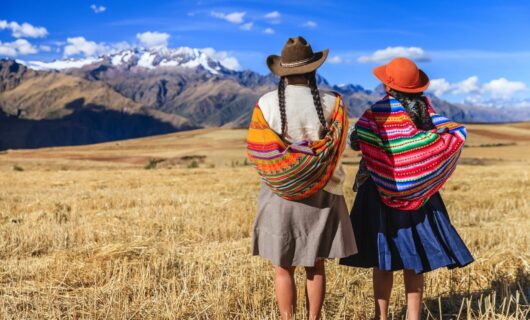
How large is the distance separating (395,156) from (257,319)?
1.82 m

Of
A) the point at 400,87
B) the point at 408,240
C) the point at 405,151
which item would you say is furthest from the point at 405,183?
the point at 400,87

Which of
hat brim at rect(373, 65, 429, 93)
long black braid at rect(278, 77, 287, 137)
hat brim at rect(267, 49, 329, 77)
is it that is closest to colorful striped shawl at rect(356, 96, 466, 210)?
hat brim at rect(373, 65, 429, 93)

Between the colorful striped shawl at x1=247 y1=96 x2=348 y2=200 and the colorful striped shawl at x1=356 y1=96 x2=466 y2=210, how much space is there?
395 millimetres

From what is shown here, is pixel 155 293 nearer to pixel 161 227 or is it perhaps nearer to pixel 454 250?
pixel 454 250

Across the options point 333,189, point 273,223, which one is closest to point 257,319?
point 273,223

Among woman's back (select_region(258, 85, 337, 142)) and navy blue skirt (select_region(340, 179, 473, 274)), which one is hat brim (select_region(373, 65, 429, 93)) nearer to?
woman's back (select_region(258, 85, 337, 142))

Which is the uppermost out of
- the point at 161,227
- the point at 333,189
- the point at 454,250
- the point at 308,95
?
the point at 308,95

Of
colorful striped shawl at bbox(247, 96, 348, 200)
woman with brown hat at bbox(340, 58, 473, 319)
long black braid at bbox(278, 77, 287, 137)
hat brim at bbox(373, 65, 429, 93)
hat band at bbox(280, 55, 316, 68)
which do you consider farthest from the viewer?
hat brim at bbox(373, 65, 429, 93)

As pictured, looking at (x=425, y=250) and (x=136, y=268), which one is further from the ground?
(x=425, y=250)

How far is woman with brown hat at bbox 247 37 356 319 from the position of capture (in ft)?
13.4

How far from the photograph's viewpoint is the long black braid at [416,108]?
14.8 feet

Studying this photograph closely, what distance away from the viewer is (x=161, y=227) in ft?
32.2

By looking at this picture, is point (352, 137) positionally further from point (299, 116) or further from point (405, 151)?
point (299, 116)

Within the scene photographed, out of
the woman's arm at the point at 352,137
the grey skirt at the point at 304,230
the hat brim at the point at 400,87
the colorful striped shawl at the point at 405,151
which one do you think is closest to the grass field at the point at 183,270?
the grey skirt at the point at 304,230
